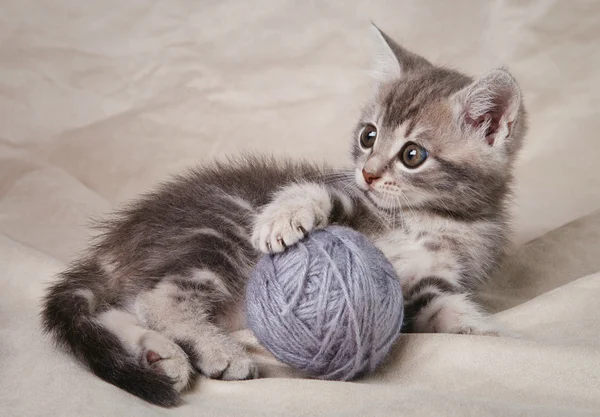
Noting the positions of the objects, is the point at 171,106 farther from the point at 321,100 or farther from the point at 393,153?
the point at 393,153

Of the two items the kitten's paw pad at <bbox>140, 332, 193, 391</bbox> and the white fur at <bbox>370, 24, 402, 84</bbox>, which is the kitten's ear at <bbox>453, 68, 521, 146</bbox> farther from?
the kitten's paw pad at <bbox>140, 332, 193, 391</bbox>

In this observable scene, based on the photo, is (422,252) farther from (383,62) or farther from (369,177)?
(383,62)

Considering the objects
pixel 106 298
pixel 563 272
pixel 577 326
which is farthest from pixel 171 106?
pixel 577 326

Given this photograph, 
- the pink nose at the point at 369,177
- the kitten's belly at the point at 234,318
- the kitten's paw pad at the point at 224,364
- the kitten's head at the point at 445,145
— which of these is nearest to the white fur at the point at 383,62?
the kitten's head at the point at 445,145

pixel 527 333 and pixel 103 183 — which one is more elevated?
pixel 527 333

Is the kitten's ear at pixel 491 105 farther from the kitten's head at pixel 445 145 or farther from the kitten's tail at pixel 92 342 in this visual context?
the kitten's tail at pixel 92 342

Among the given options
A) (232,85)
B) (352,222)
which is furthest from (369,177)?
(232,85)

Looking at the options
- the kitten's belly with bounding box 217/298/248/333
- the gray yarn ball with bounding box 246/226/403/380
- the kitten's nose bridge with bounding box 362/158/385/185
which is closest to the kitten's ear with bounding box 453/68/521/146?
the kitten's nose bridge with bounding box 362/158/385/185
